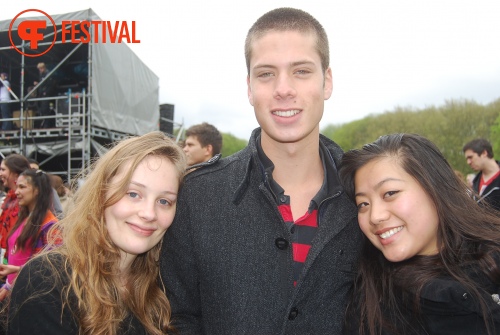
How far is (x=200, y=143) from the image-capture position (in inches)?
230

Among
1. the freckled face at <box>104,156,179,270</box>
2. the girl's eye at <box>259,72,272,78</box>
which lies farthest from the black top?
the girl's eye at <box>259,72,272,78</box>

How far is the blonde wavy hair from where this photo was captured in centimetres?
187

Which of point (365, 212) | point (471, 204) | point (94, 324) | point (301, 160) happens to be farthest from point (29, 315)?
point (471, 204)

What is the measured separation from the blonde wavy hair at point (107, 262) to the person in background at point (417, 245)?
3.00 feet

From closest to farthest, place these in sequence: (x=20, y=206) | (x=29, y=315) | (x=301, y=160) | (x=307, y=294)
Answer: (x=29, y=315)
(x=307, y=294)
(x=301, y=160)
(x=20, y=206)

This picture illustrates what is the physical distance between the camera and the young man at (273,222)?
1.95 metres

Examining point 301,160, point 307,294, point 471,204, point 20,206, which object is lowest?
point 20,206

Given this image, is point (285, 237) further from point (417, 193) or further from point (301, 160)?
point (417, 193)

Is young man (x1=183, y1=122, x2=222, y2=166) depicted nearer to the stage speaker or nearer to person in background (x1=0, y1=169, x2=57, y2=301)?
person in background (x1=0, y1=169, x2=57, y2=301)

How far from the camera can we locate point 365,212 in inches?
83.6

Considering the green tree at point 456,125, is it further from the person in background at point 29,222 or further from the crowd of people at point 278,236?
the crowd of people at point 278,236

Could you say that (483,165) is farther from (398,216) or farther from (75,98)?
Answer: (75,98)

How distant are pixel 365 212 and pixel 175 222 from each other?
902 millimetres

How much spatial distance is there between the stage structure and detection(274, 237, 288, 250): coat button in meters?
8.52
